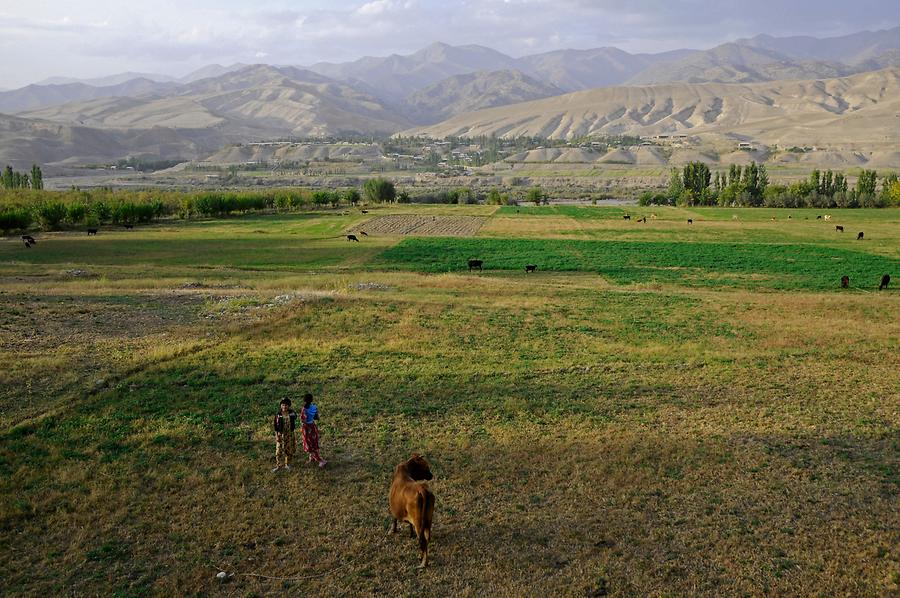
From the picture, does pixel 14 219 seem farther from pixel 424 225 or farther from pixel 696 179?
pixel 696 179

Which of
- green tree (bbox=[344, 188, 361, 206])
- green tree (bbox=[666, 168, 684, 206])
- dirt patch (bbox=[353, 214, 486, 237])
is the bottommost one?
dirt patch (bbox=[353, 214, 486, 237])

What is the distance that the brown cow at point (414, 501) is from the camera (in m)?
10.9

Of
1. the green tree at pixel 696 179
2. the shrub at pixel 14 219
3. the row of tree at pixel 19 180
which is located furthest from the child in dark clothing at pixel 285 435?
the green tree at pixel 696 179

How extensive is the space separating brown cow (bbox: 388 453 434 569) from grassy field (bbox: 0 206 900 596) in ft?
1.77

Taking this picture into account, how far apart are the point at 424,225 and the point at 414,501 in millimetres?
81433

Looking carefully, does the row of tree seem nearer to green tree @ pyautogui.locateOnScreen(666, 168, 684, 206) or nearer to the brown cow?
green tree @ pyautogui.locateOnScreen(666, 168, 684, 206)

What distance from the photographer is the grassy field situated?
435 inches

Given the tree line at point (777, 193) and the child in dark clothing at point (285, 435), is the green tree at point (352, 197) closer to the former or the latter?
the tree line at point (777, 193)

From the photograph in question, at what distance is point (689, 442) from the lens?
16.3 m

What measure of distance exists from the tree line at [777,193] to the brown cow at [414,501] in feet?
429

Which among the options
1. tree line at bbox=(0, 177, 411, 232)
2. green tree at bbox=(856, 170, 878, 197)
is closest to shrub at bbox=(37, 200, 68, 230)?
tree line at bbox=(0, 177, 411, 232)

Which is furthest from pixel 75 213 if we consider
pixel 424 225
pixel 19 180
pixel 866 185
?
pixel 866 185

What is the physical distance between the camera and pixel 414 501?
434 inches

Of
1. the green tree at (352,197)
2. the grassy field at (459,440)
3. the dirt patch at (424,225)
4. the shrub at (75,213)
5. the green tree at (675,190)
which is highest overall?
the green tree at (675,190)
